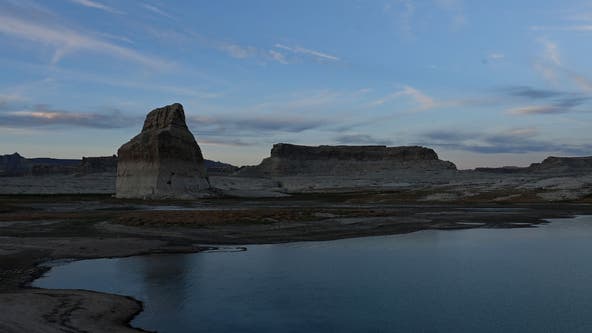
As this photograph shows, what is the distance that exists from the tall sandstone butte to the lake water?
61.5 meters

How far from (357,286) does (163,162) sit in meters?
72.9

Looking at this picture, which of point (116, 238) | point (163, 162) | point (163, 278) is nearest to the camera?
point (163, 278)

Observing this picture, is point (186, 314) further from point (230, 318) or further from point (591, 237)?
point (591, 237)

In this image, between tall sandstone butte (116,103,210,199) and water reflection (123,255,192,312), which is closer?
water reflection (123,255,192,312)

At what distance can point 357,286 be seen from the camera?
1959 cm

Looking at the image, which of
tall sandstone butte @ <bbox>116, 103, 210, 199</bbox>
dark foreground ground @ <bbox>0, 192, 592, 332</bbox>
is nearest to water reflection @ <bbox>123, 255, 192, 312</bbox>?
dark foreground ground @ <bbox>0, 192, 592, 332</bbox>

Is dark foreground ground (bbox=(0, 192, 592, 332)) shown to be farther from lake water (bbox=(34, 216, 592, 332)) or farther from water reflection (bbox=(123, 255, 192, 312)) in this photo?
lake water (bbox=(34, 216, 592, 332))

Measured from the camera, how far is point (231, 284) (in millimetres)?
19938

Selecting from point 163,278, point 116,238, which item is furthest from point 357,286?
point 116,238

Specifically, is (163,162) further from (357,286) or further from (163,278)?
(357,286)

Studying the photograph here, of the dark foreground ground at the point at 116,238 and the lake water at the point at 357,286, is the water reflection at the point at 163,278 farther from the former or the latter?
the dark foreground ground at the point at 116,238

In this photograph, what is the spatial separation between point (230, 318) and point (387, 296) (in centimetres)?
546

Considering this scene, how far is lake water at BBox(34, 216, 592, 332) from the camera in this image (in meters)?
14.9

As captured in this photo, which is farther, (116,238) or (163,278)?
(116,238)
